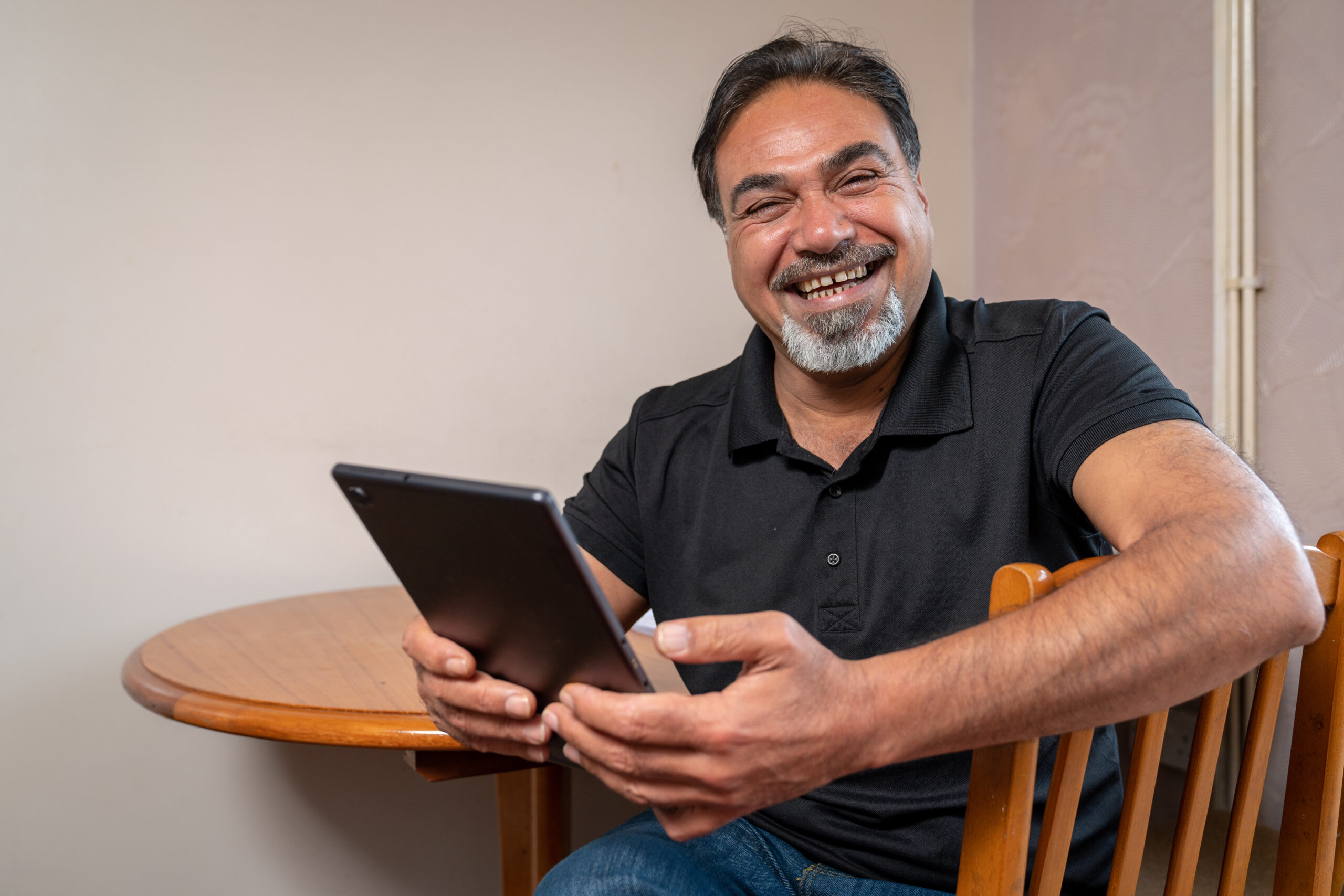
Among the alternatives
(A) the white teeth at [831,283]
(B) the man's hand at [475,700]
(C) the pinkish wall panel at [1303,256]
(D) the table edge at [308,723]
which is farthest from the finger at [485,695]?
(C) the pinkish wall panel at [1303,256]

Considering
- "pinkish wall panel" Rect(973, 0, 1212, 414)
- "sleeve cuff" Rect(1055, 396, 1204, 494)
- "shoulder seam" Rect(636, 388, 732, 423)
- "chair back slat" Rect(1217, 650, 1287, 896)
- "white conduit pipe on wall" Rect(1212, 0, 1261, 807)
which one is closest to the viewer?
"chair back slat" Rect(1217, 650, 1287, 896)

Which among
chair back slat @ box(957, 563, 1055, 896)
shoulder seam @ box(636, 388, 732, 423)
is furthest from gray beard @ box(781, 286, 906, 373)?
chair back slat @ box(957, 563, 1055, 896)

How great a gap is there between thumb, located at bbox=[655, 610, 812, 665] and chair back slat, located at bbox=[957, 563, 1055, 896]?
15 cm

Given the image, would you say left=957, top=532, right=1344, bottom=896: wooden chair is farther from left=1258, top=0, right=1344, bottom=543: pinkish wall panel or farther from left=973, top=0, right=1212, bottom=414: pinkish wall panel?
left=973, top=0, right=1212, bottom=414: pinkish wall panel

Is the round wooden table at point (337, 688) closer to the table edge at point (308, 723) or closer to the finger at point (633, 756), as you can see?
the table edge at point (308, 723)

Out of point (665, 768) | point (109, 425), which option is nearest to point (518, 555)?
point (665, 768)

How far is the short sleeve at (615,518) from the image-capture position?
123cm

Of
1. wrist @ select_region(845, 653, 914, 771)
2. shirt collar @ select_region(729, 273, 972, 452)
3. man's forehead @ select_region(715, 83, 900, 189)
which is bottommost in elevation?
wrist @ select_region(845, 653, 914, 771)

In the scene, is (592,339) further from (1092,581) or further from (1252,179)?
(1092,581)

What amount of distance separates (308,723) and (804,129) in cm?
92

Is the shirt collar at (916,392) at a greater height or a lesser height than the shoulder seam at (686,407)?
greater

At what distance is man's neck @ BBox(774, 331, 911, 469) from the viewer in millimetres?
1207

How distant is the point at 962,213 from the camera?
8.05 feet

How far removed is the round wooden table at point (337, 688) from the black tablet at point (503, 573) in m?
0.34
